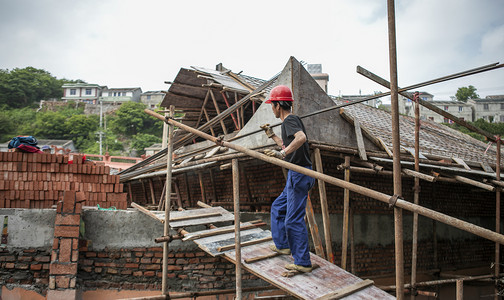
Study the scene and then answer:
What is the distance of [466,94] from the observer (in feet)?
177

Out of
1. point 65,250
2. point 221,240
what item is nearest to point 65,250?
point 65,250

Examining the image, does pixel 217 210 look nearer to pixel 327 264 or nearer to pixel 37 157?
pixel 327 264

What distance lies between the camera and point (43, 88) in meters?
61.3

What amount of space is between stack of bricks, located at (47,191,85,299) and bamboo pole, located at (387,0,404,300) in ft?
→ 13.2

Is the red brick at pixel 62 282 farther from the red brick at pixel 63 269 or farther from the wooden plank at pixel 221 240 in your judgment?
the wooden plank at pixel 221 240

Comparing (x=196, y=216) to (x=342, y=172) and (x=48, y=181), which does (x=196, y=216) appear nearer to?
(x=48, y=181)

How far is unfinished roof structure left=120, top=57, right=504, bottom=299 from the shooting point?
18.9 feet

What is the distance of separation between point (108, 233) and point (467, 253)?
856 centimetres

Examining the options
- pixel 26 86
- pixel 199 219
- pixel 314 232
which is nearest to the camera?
pixel 314 232

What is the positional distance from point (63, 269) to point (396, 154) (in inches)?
170

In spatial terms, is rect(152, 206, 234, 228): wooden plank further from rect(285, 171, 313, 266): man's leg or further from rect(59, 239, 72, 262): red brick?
rect(285, 171, 313, 266): man's leg

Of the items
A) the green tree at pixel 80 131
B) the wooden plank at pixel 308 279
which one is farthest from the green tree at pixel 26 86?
the wooden plank at pixel 308 279

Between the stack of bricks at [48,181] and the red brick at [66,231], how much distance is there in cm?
78

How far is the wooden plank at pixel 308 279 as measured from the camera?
3.42 meters
